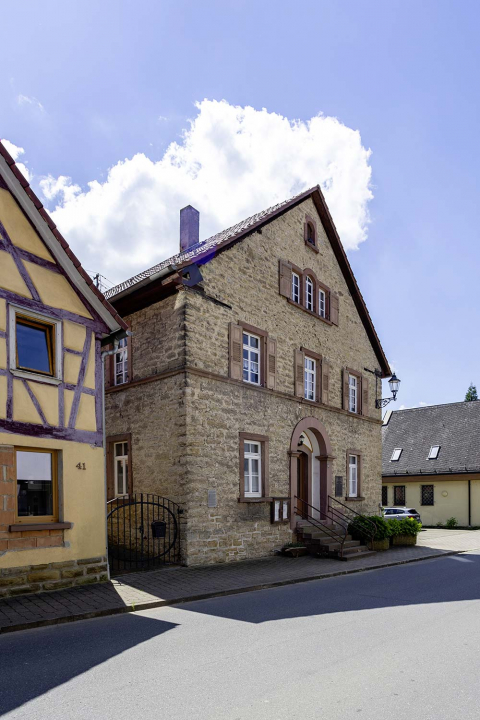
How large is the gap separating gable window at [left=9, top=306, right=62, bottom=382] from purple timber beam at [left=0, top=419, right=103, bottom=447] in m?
0.86

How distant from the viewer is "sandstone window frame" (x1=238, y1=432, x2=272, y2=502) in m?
14.6

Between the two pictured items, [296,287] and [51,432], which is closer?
[51,432]

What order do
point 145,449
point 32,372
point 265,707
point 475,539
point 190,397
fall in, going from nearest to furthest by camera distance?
point 265,707 < point 32,372 < point 190,397 < point 145,449 < point 475,539

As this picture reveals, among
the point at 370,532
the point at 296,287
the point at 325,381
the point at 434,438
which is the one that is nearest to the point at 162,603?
the point at 370,532

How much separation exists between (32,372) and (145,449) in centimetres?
491

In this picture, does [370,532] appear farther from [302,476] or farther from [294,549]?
[294,549]

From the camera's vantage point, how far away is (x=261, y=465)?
51.1ft

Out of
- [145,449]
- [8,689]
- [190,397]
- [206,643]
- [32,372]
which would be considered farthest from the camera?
[145,449]

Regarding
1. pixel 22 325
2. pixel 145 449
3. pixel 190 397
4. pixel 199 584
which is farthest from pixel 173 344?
pixel 199 584

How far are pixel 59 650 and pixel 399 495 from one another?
30.2 m

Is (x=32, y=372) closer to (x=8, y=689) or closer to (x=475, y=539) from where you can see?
(x=8, y=689)

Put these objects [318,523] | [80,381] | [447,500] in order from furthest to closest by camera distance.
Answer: [447,500] → [318,523] → [80,381]

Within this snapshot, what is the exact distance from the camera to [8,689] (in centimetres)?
514

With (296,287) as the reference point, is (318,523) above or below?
below
